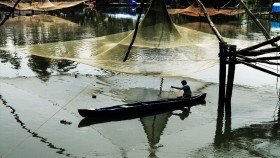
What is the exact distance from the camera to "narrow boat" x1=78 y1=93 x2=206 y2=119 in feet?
33.2

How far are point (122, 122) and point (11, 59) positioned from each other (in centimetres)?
1002

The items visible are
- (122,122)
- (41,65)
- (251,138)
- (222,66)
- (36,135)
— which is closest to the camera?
Result: (36,135)

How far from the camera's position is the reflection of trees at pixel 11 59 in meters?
16.9

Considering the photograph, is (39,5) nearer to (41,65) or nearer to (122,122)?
(41,65)

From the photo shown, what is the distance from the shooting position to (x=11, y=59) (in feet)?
59.4

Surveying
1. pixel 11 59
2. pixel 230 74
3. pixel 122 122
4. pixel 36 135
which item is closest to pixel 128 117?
pixel 122 122

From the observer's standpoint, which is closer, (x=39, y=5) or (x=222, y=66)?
(x=222, y=66)

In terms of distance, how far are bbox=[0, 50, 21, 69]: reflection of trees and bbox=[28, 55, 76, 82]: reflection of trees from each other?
0.57 metres

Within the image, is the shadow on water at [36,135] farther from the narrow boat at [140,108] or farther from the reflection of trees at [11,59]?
the reflection of trees at [11,59]

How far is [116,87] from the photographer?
13500 millimetres

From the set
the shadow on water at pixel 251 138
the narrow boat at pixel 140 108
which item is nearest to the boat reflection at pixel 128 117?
the narrow boat at pixel 140 108

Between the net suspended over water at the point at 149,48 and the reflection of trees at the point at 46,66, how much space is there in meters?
1.19

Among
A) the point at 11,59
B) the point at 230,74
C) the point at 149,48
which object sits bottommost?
the point at 11,59

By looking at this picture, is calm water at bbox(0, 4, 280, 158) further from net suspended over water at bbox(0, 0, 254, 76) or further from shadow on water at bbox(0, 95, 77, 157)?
net suspended over water at bbox(0, 0, 254, 76)
